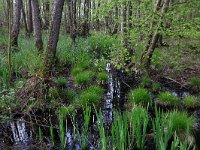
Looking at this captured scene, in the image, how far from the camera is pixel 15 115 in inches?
253

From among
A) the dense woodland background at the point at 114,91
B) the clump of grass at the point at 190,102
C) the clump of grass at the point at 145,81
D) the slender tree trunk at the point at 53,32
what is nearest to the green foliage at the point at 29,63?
the dense woodland background at the point at 114,91

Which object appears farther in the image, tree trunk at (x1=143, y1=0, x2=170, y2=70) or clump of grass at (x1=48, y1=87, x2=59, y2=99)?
tree trunk at (x1=143, y1=0, x2=170, y2=70)

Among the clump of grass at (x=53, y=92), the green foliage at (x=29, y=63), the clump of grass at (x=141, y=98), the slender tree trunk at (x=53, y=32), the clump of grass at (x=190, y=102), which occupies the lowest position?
the clump of grass at (x=190, y=102)

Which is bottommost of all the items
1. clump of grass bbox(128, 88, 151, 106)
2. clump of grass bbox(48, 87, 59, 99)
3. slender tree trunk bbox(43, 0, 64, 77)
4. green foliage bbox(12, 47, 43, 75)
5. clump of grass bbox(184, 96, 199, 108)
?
clump of grass bbox(184, 96, 199, 108)

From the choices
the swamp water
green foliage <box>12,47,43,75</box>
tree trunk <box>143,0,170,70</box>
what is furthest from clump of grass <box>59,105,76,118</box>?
tree trunk <box>143,0,170,70</box>

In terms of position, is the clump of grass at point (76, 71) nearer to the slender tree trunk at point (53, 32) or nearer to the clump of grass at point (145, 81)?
the clump of grass at point (145, 81)

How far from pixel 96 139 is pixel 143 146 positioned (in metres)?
0.96

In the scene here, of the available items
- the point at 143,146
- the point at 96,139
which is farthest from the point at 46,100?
the point at 143,146

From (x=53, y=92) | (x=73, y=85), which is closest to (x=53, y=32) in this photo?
(x=53, y=92)

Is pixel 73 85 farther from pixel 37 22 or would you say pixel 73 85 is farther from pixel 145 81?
pixel 37 22

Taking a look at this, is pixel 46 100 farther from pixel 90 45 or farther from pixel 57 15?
pixel 90 45

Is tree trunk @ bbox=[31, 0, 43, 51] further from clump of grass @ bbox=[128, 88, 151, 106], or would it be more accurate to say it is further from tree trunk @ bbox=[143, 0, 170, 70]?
clump of grass @ bbox=[128, 88, 151, 106]

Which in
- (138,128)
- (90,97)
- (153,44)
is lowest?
(90,97)

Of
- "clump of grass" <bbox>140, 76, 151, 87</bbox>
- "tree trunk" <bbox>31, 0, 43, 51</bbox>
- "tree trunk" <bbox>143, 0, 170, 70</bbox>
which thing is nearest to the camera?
"tree trunk" <bbox>143, 0, 170, 70</bbox>
